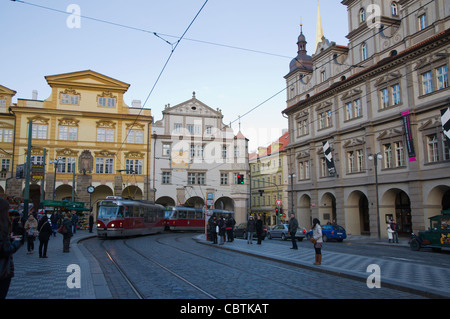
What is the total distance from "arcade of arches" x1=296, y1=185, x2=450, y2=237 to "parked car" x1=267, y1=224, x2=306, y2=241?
5.01 meters

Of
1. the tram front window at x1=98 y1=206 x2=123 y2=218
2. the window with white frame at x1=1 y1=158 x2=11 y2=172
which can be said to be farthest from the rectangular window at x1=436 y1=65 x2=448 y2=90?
the window with white frame at x1=1 y1=158 x2=11 y2=172

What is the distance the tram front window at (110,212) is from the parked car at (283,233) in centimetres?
1323

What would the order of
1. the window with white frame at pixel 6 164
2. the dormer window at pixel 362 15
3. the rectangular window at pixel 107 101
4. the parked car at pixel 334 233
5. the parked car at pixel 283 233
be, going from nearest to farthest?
the parked car at pixel 334 233 → the parked car at pixel 283 233 → the dormer window at pixel 362 15 → the window with white frame at pixel 6 164 → the rectangular window at pixel 107 101

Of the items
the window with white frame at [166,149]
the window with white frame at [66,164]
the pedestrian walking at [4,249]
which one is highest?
the window with white frame at [166,149]

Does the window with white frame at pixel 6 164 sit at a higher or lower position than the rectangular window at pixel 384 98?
lower

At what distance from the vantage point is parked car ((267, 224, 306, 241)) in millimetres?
32156

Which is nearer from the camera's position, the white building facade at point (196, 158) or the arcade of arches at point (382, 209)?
the arcade of arches at point (382, 209)

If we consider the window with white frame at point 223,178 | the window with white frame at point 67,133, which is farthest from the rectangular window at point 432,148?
the window with white frame at point 67,133

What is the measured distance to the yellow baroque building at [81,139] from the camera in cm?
4675

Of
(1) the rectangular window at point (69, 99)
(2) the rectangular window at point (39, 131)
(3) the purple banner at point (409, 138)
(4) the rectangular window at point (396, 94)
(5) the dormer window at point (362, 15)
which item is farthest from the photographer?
(1) the rectangular window at point (69, 99)

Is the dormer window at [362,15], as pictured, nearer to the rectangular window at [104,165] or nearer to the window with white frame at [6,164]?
the rectangular window at [104,165]

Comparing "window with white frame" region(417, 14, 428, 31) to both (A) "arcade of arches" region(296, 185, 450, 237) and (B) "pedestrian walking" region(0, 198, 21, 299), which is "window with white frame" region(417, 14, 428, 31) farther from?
(B) "pedestrian walking" region(0, 198, 21, 299)

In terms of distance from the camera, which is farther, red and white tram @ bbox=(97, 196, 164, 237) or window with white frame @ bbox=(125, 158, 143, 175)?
window with white frame @ bbox=(125, 158, 143, 175)
